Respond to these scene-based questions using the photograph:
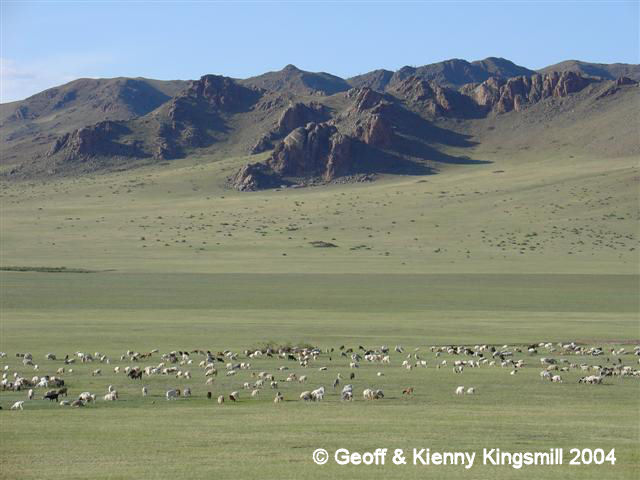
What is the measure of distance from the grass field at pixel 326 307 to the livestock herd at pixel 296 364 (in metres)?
0.30

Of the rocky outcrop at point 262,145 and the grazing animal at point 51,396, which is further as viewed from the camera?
the rocky outcrop at point 262,145

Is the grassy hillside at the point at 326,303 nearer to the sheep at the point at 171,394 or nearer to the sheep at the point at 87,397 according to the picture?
the sheep at the point at 171,394

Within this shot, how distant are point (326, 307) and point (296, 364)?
21461 mm

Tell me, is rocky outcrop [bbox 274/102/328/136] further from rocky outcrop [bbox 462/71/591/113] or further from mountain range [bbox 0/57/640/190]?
rocky outcrop [bbox 462/71/591/113]

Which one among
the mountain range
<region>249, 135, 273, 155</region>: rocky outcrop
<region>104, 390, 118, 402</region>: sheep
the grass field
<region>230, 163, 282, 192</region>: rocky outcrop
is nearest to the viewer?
the grass field

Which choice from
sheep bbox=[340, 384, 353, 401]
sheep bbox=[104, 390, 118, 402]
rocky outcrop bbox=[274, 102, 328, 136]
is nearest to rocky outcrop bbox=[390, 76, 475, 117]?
rocky outcrop bbox=[274, 102, 328, 136]

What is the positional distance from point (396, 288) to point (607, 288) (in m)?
12.2

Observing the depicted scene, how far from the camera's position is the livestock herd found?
78.5 feet

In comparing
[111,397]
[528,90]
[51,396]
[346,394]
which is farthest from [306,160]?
[51,396]

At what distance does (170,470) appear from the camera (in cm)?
1540

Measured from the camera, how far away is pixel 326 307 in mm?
51969

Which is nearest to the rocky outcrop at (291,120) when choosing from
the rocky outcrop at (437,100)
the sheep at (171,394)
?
the rocky outcrop at (437,100)

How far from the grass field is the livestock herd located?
0.30m

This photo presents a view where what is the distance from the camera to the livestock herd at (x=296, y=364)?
78.5 ft
